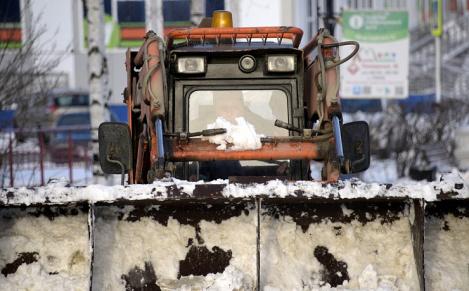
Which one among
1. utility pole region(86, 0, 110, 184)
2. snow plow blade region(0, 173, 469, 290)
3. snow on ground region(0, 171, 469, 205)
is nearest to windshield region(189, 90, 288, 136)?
snow plow blade region(0, 173, 469, 290)

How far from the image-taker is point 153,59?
5930 millimetres

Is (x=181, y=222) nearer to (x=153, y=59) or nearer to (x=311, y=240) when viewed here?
(x=311, y=240)

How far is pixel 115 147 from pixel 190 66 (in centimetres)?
71

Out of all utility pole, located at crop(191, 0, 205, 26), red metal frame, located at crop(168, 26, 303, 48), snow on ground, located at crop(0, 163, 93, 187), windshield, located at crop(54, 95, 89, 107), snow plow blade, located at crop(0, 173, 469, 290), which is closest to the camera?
snow plow blade, located at crop(0, 173, 469, 290)

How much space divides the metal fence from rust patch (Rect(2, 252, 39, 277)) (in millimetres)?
7260

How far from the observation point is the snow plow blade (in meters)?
4.74

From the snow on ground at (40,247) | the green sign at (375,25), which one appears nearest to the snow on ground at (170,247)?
the snow on ground at (40,247)

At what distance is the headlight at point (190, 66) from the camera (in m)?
6.05

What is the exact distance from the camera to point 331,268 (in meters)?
4.90

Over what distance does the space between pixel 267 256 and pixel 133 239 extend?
697mm

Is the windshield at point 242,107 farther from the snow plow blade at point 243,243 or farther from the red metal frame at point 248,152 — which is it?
the snow plow blade at point 243,243

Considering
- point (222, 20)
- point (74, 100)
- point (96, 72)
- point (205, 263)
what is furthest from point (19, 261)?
point (74, 100)

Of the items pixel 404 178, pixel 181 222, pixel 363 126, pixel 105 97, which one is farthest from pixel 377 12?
pixel 181 222

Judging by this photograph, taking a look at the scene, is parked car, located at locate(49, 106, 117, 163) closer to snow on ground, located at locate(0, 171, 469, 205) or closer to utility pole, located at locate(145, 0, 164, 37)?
utility pole, located at locate(145, 0, 164, 37)
